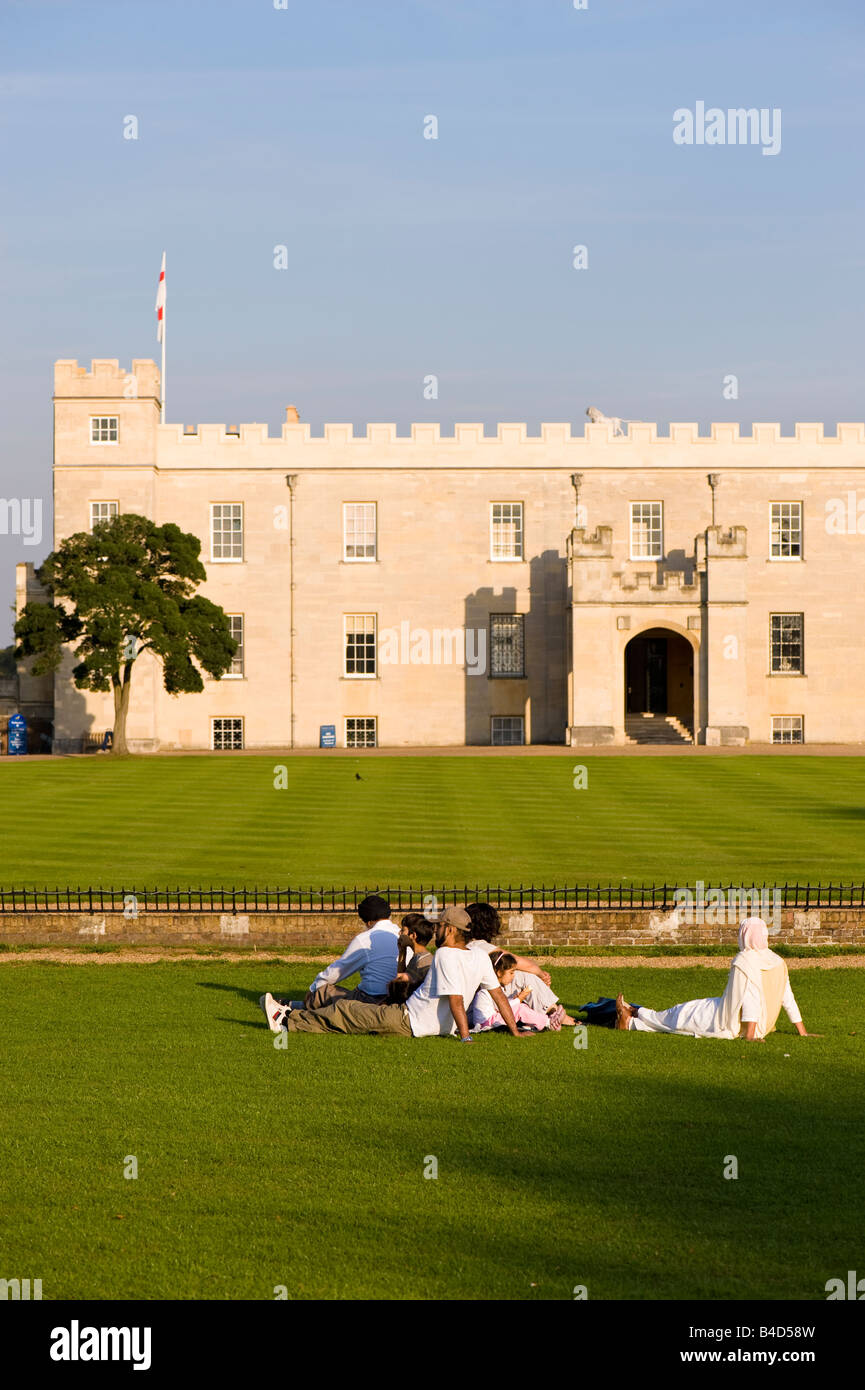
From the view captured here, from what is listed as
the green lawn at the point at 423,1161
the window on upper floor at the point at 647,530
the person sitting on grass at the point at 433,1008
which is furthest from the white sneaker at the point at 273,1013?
the window on upper floor at the point at 647,530

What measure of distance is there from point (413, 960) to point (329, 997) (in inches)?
31.5

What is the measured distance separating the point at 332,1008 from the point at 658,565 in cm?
4376

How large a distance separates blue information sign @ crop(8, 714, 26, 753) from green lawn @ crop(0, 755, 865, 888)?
12.0m

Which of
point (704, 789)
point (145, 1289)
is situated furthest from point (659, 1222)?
point (704, 789)

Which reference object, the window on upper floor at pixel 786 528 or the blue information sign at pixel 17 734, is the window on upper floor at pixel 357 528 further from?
the window on upper floor at pixel 786 528

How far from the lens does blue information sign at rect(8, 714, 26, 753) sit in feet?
175

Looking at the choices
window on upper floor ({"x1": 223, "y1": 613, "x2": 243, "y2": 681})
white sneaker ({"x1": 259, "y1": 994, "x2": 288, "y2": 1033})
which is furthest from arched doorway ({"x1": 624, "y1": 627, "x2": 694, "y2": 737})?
white sneaker ({"x1": 259, "y1": 994, "x2": 288, "y2": 1033})

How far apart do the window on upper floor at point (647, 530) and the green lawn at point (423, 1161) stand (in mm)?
43012

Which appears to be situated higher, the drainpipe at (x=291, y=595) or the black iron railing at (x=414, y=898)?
the drainpipe at (x=291, y=595)

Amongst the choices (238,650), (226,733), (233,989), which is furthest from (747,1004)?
(226,733)

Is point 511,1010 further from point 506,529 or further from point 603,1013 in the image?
point 506,529

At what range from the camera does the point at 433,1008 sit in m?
11.9

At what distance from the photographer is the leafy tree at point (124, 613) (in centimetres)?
4559

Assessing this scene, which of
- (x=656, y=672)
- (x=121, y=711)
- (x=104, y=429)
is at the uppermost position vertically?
(x=104, y=429)
